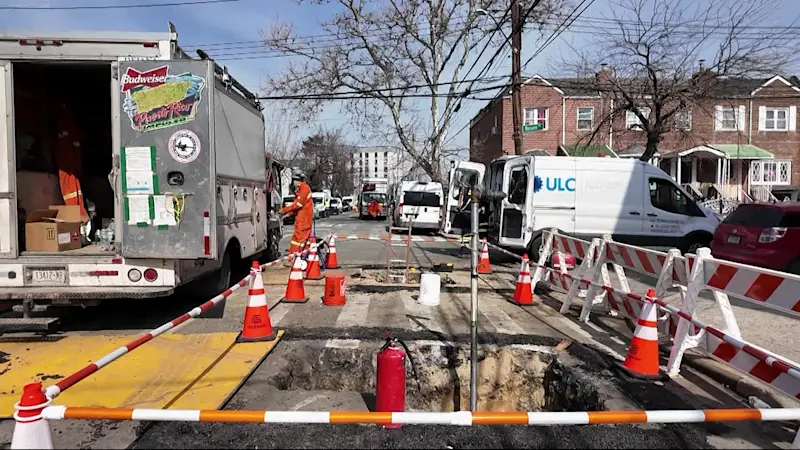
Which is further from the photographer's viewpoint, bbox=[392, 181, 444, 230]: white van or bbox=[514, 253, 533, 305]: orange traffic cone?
bbox=[392, 181, 444, 230]: white van

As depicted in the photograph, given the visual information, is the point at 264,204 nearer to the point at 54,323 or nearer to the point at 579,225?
the point at 54,323

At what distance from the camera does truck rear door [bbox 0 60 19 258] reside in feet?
17.6

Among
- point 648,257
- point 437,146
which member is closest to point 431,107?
point 437,146

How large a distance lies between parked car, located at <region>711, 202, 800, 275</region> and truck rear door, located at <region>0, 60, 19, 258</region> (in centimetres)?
1101

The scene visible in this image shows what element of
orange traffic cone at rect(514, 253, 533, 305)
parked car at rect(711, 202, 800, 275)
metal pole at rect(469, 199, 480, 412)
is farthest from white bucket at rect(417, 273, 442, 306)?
parked car at rect(711, 202, 800, 275)

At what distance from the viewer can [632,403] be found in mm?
4180

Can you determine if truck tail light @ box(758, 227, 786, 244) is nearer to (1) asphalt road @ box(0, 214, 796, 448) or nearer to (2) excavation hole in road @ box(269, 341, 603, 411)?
(1) asphalt road @ box(0, 214, 796, 448)

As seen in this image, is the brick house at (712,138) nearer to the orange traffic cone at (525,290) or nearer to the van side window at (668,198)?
the van side window at (668,198)

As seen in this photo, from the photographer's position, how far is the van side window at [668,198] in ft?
40.3

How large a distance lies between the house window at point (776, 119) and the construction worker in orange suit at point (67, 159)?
37226 mm

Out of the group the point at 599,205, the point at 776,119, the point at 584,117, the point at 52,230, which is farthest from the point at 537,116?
the point at 52,230

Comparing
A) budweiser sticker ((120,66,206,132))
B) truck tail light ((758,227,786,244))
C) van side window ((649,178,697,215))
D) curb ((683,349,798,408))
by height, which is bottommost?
curb ((683,349,798,408))

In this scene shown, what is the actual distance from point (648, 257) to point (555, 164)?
6.48 meters

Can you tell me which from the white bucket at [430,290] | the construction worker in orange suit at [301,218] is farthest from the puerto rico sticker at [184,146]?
the construction worker in orange suit at [301,218]
